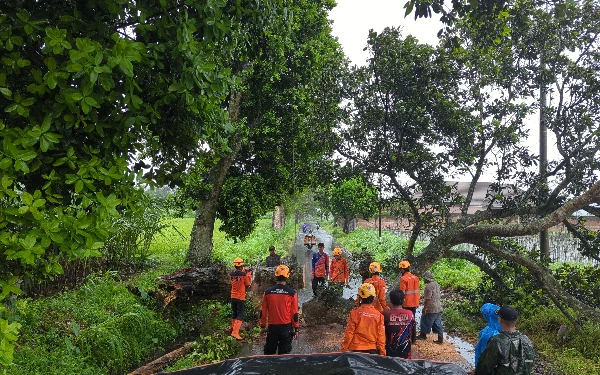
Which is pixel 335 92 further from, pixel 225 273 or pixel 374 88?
pixel 225 273

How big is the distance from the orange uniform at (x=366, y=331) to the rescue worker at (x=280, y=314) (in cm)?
148

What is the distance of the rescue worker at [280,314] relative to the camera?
6562 millimetres

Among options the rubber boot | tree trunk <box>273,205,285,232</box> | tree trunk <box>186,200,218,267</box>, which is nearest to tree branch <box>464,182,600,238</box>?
the rubber boot

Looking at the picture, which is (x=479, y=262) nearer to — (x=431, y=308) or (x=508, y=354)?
(x=431, y=308)

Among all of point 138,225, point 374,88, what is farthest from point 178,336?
point 374,88

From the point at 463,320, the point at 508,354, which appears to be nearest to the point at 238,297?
the point at 463,320

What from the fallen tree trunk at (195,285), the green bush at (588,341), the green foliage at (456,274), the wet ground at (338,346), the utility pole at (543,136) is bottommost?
the wet ground at (338,346)

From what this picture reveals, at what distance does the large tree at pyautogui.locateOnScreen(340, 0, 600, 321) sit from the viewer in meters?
8.30

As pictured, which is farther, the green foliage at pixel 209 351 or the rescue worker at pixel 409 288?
the rescue worker at pixel 409 288

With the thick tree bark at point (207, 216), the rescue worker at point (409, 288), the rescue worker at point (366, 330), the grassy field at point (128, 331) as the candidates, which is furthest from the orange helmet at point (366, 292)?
the thick tree bark at point (207, 216)

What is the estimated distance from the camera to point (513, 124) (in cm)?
900

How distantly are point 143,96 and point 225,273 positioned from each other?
6953mm

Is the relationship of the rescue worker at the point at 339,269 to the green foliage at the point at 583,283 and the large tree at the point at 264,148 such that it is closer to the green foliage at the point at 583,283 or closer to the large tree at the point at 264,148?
the large tree at the point at 264,148

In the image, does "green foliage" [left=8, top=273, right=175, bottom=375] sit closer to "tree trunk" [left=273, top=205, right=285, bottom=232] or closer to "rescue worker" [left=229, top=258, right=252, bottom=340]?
"rescue worker" [left=229, top=258, right=252, bottom=340]
